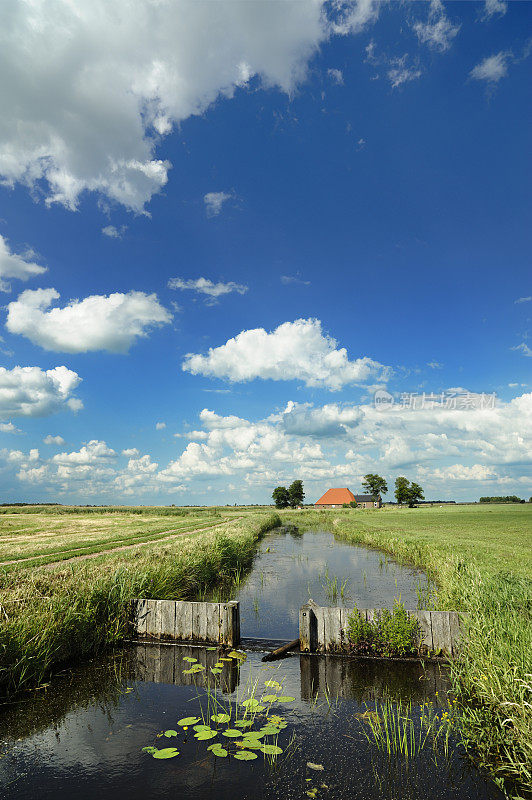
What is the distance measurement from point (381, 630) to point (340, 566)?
1336cm

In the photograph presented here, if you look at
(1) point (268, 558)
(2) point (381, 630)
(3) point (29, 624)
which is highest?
(3) point (29, 624)

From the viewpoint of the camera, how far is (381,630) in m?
9.69

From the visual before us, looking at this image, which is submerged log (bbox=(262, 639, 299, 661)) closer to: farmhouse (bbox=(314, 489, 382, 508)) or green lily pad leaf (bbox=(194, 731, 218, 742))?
green lily pad leaf (bbox=(194, 731, 218, 742))

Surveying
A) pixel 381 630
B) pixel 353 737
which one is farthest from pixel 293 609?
pixel 353 737

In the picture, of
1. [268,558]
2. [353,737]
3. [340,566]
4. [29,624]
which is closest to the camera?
[353,737]

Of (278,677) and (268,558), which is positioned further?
(268,558)

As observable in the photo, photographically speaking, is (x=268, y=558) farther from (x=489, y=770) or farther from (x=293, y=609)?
(x=489, y=770)

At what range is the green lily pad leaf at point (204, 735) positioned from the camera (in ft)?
20.1

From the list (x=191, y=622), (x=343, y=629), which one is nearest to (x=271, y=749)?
(x=343, y=629)

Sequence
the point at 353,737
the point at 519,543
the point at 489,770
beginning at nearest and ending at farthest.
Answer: the point at 489,770
the point at 353,737
the point at 519,543

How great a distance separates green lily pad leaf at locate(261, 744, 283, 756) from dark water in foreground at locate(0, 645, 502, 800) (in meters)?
0.12

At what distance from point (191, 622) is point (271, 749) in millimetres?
5071

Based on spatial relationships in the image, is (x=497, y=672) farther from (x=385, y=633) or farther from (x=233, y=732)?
(x=233, y=732)

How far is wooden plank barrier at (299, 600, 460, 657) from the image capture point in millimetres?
9398
